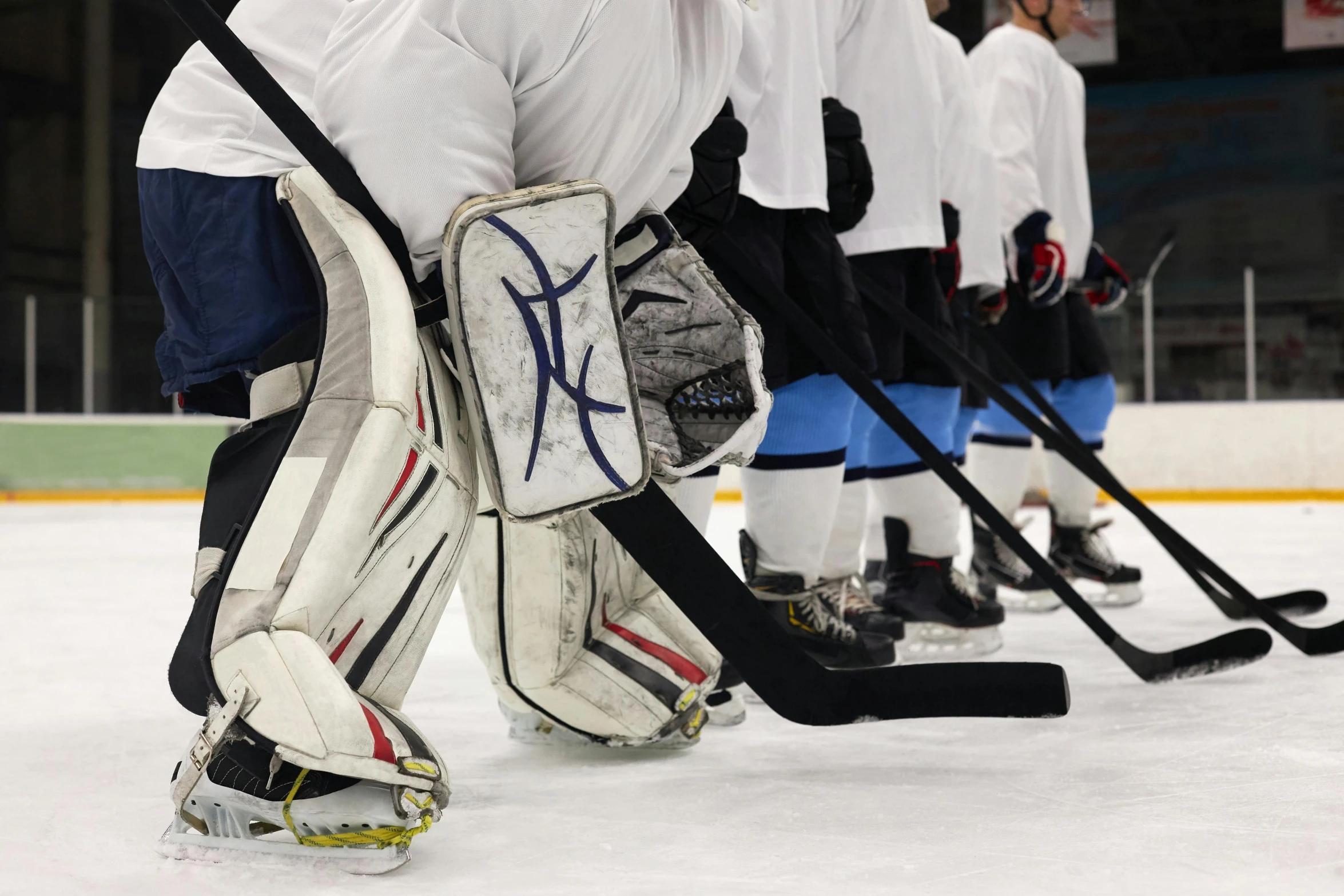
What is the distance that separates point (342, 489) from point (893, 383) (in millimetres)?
1355

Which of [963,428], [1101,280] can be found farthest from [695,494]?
[1101,280]

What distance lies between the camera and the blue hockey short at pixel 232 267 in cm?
92

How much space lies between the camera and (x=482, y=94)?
84 centimetres

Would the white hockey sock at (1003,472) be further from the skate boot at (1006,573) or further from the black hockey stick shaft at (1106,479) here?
the black hockey stick shaft at (1106,479)

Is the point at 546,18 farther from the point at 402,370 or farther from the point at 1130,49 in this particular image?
the point at 1130,49

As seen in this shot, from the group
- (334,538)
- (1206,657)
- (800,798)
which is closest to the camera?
(334,538)

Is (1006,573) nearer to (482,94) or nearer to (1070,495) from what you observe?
(1070,495)

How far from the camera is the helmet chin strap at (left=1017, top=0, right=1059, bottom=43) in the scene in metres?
2.57

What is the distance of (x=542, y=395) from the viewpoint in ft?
2.83

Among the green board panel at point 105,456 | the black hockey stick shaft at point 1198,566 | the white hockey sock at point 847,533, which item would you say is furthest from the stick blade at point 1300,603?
the green board panel at point 105,456

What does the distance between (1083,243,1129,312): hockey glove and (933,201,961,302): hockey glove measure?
0.75 metres

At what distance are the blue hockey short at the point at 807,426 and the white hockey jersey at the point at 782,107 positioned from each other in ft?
0.73

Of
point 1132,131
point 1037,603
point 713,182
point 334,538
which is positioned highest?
point 1132,131

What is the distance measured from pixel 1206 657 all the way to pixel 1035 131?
1348 mm
